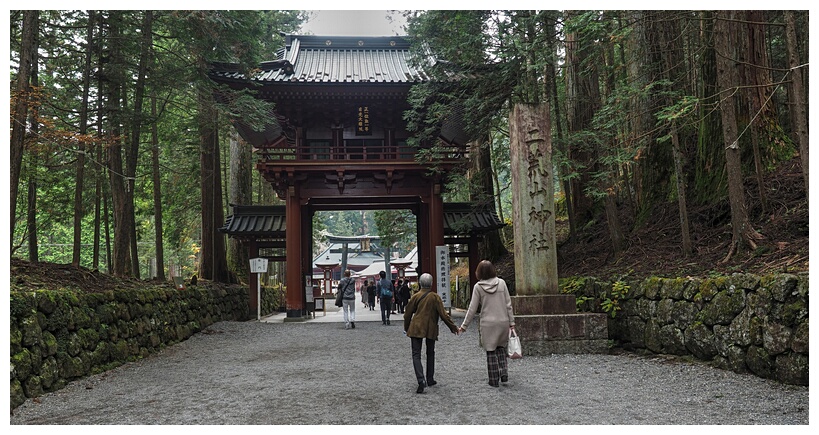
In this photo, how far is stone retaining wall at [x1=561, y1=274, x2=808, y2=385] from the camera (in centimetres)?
477

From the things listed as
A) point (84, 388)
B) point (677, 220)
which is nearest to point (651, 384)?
point (677, 220)

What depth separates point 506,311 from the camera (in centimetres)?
551

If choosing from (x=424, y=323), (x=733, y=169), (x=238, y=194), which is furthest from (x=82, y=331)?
(x=238, y=194)

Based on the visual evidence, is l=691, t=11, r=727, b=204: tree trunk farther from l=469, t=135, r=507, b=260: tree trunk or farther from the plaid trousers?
l=469, t=135, r=507, b=260: tree trunk

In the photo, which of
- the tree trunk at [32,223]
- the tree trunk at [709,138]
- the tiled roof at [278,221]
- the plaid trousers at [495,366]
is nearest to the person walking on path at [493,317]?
the plaid trousers at [495,366]

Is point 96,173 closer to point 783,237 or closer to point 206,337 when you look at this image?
point 206,337

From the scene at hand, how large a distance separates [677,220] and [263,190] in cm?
1941

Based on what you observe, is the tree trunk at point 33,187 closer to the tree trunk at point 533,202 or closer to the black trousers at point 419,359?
the black trousers at point 419,359

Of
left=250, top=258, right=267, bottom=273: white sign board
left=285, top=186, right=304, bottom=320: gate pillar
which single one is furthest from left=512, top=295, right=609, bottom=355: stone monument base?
left=250, top=258, right=267, bottom=273: white sign board

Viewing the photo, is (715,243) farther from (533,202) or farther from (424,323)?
(424,323)

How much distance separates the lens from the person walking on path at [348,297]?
12.2 metres

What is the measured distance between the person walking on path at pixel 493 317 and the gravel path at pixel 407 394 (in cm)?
24

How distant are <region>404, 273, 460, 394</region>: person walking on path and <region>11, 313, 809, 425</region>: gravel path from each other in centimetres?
20

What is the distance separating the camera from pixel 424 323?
5480mm
